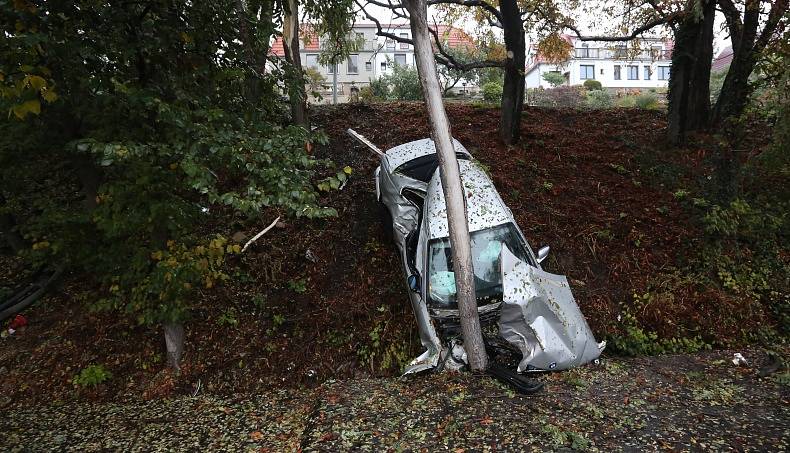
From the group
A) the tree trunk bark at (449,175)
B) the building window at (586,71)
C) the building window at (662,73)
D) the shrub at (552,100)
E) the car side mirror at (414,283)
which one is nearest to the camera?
the tree trunk bark at (449,175)

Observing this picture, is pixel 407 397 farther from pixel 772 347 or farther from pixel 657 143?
pixel 657 143

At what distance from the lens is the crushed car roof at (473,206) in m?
5.89

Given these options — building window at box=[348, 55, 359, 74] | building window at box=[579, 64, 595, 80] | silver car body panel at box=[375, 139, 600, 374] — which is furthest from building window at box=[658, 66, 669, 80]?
silver car body panel at box=[375, 139, 600, 374]

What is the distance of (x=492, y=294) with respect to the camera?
5453 mm

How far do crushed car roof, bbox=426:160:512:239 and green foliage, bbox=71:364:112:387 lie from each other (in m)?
4.60

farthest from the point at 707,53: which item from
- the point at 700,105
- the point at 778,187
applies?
the point at 778,187

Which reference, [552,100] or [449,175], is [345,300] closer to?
[449,175]

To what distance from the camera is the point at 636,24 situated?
35.3 feet

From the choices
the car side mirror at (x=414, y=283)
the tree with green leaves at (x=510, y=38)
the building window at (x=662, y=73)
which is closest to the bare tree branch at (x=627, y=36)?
the tree with green leaves at (x=510, y=38)

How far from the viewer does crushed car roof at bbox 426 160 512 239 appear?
5895 mm

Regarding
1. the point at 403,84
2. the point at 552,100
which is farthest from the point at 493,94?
the point at 403,84

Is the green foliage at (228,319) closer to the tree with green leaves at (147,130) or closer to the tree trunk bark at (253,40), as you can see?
the tree with green leaves at (147,130)

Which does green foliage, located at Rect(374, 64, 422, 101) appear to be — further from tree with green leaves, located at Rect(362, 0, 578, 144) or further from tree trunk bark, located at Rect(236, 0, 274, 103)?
tree trunk bark, located at Rect(236, 0, 274, 103)

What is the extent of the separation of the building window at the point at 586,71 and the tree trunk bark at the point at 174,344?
1849 inches
